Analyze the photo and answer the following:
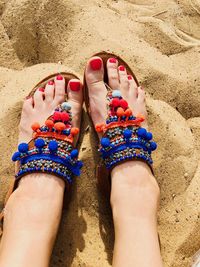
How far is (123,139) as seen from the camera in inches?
71.2

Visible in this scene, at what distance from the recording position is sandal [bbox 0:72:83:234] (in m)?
1.76

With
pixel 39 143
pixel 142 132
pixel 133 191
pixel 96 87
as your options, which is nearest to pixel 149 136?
pixel 142 132

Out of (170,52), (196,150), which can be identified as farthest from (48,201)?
(170,52)

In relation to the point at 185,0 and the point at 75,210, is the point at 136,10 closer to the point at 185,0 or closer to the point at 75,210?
the point at 185,0

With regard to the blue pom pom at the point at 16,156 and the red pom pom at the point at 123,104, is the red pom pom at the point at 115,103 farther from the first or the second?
the blue pom pom at the point at 16,156

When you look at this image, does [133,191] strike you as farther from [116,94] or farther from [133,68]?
[133,68]

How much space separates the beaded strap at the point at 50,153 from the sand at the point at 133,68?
11 cm

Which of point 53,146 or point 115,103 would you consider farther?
point 115,103

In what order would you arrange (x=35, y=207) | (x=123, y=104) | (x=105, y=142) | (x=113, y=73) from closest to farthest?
(x=35, y=207)
(x=105, y=142)
(x=123, y=104)
(x=113, y=73)

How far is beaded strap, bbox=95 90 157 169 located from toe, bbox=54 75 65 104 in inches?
9.7

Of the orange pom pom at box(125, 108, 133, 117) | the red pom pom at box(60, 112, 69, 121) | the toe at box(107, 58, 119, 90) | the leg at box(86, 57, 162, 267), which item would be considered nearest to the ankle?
the leg at box(86, 57, 162, 267)

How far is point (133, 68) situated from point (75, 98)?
37 centimetres

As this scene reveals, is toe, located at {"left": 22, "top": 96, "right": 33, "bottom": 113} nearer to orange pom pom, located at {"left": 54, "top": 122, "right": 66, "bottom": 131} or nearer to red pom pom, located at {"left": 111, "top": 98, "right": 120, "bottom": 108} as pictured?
orange pom pom, located at {"left": 54, "top": 122, "right": 66, "bottom": 131}

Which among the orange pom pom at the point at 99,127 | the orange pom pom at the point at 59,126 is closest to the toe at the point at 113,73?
the orange pom pom at the point at 99,127
